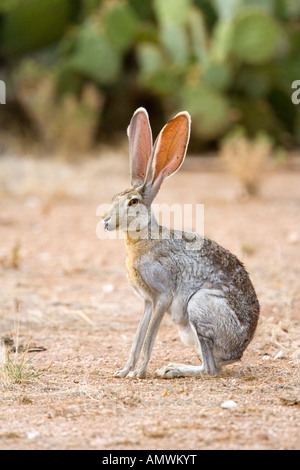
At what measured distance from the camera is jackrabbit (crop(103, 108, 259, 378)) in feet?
13.7

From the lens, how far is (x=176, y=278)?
4.26 metres

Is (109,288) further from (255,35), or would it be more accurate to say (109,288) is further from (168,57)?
(168,57)

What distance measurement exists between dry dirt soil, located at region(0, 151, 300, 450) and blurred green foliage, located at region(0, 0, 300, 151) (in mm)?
2570

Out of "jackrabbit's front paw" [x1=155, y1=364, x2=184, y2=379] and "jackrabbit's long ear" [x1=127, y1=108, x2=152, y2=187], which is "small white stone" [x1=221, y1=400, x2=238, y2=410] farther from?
"jackrabbit's long ear" [x1=127, y1=108, x2=152, y2=187]

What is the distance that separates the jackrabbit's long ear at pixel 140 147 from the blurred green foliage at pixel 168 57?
7.81m

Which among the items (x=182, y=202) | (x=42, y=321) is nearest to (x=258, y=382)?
(x=42, y=321)

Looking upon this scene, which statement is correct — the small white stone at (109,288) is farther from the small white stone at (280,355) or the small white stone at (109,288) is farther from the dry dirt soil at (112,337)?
the small white stone at (280,355)

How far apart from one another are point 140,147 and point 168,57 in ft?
29.9

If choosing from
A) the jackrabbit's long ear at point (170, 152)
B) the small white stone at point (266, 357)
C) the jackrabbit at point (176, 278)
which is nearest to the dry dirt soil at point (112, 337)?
the small white stone at point (266, 357)

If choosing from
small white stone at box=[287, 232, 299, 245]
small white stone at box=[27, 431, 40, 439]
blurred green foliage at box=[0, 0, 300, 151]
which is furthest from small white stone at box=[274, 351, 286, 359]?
blurred green foliage at box=[0, 0, 300, 151]

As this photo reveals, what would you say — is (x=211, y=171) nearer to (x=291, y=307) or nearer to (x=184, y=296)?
(x=291, y=307)

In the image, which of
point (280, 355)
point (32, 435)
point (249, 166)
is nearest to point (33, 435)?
point (32, 435)

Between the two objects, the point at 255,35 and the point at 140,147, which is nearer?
the point at 140,147
